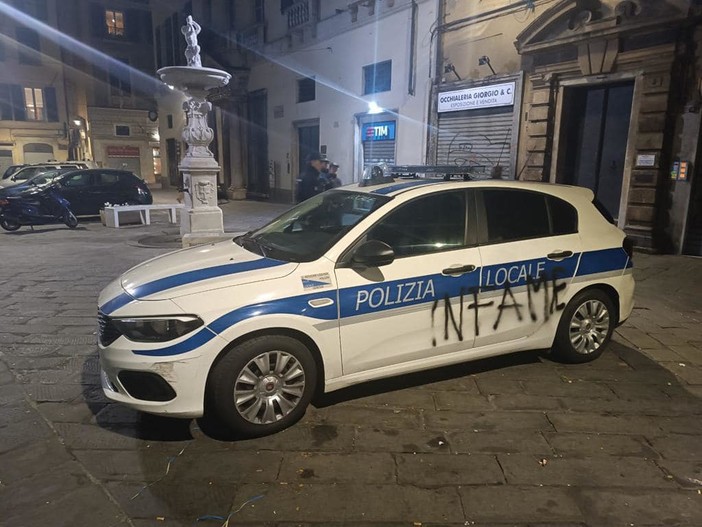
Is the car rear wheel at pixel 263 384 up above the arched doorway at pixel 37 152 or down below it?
below

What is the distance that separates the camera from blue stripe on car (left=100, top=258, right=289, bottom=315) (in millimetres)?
3176

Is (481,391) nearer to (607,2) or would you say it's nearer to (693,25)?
(693,25)

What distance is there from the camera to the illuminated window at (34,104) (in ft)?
114

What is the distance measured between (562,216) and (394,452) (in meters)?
2.45

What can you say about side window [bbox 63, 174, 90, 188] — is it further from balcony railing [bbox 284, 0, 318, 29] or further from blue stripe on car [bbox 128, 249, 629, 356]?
blue stripe on car [bbox 128, 249, 629, 356]

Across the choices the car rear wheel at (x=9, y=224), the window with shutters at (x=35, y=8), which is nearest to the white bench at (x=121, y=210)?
the car rear wheel at (x=9, y=224)

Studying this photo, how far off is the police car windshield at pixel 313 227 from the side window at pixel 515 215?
0.87 m

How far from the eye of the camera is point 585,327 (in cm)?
437

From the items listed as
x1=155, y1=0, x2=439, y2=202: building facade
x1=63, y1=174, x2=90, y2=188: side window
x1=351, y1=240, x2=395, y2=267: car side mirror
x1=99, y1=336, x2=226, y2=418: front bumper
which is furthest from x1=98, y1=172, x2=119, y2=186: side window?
x1=351, y1=240, x2=395, y2=267: car side mirror

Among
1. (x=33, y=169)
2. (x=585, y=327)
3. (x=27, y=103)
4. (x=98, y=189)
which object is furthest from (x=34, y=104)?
(x=585, y=327)

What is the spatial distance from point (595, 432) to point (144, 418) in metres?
3.01

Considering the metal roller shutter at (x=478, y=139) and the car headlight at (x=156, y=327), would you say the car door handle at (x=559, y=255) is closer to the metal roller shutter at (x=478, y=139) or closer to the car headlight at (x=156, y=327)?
the car headlight at (x=156, y=327)

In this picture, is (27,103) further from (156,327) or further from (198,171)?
(156,327)

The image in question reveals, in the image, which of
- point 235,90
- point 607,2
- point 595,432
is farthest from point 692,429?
point 235,90
